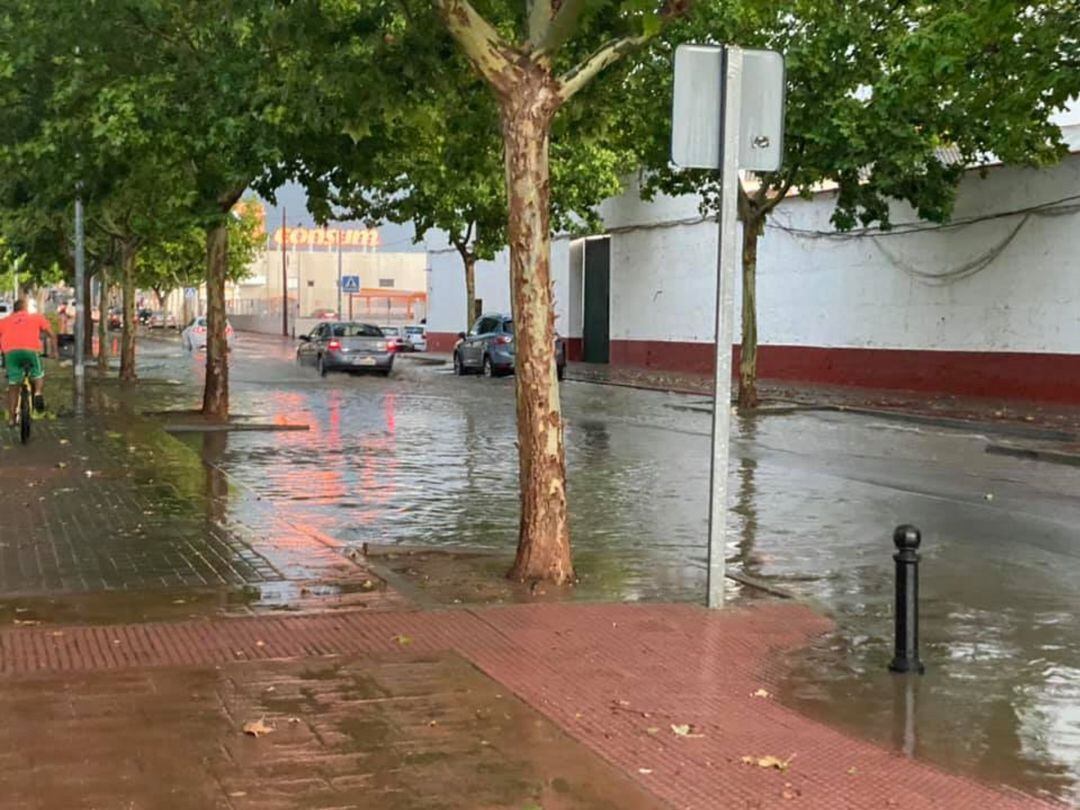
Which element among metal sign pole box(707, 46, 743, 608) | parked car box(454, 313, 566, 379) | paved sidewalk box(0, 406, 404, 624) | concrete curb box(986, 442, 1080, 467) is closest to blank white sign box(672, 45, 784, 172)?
metal sign pole box(707, 46, 743, 608)

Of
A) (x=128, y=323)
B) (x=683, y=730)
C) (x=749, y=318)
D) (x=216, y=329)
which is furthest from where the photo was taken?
(x=128, y=323)

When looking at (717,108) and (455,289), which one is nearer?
(717,108)

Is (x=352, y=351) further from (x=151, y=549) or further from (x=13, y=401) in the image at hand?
(x=151, y=549)

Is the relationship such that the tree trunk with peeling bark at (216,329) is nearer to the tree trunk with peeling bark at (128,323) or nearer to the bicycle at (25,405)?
the bicycle at (25,405)

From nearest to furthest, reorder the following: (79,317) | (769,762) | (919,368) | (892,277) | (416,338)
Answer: (769,762) < (79,317) < (919,368) < (892,277) < (416,338)

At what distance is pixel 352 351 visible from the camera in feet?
120

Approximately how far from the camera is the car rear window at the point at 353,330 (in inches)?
1474

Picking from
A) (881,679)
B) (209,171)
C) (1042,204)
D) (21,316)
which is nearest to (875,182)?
(1042,204)

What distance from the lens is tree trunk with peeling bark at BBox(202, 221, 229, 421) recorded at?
1911 cm

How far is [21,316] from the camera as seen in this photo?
15.9 m

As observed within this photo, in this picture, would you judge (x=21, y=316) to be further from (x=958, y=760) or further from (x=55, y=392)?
(x=958, y=760)

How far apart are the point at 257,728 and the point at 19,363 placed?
11.9 meters

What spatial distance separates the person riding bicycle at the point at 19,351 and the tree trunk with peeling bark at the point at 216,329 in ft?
11.2

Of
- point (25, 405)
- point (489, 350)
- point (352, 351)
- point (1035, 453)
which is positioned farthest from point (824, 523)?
point (352, 351)
